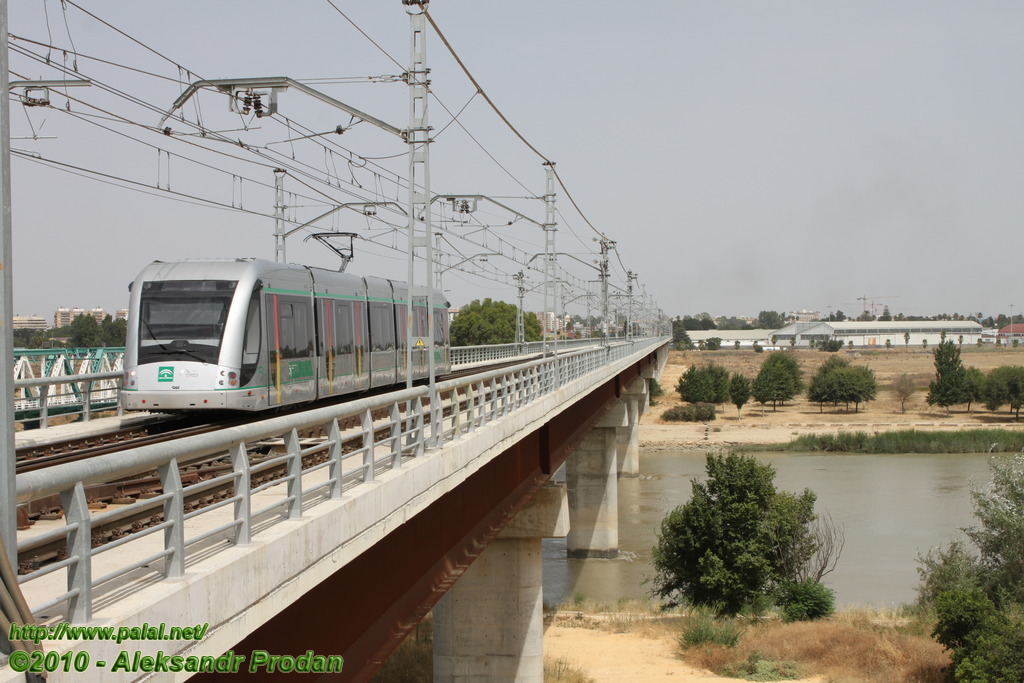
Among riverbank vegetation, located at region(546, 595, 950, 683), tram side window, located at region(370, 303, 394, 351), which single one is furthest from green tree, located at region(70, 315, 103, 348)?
riverbank vegetation, located at region(546, 595, 950, 683)

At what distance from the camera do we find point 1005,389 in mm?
98188

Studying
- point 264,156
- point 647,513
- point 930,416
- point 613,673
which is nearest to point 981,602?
point 613,673

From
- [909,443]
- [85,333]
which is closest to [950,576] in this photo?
[85,333]

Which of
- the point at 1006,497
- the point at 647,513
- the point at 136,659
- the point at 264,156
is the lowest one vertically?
the point at 647,513

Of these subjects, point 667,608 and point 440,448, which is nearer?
point 440,448

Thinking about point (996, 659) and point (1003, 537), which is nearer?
point (996, 659)

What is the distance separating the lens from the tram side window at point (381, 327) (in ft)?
79.2

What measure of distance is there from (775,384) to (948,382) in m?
17.7

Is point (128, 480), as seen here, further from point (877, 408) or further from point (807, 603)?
point (877, 408)

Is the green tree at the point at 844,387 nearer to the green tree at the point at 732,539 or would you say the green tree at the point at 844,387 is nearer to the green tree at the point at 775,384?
the green tree at the point at 775,384

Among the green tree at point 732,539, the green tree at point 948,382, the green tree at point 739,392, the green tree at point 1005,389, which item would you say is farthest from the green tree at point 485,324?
the green tree at point 732,539

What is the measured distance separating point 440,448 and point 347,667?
4.10 meters

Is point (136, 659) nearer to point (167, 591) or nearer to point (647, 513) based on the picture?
point (167, 591)

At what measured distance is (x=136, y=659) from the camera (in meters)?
5.32
